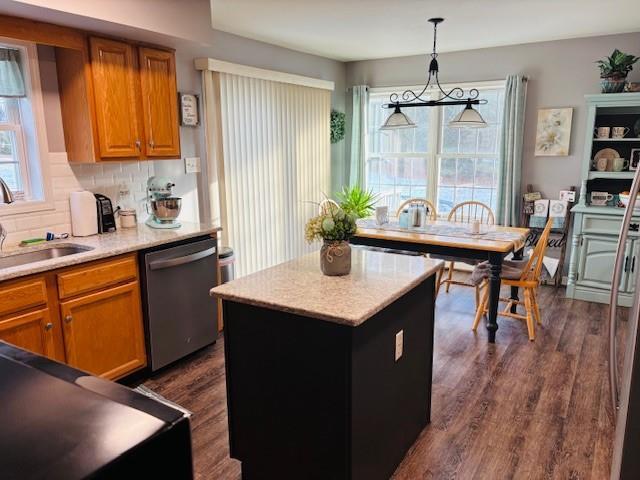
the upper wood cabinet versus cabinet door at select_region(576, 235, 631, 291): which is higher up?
the upper wood cabinet

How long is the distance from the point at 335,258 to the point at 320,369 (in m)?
0.54

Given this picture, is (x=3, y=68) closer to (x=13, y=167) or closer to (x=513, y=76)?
(x=13, y=167)

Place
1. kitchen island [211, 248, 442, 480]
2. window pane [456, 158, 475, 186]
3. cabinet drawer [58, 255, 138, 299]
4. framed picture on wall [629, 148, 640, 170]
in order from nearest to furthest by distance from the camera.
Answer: kitchen island [211, 248, 442, 480], cabinet drawer [58, 255, 138, 299], framed picture on wall [629, 148, 640, 170], window pane [456, 158, 475, 186]

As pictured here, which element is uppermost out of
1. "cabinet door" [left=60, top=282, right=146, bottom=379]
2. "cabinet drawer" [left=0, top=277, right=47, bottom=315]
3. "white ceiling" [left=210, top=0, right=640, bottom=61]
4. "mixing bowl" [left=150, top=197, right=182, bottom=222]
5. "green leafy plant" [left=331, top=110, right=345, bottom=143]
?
"white ceiling" [left=210, top=0, right=640, bottom=61]

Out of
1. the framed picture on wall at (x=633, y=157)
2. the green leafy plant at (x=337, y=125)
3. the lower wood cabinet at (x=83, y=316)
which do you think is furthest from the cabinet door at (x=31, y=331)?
the framed picture on wall at (x=633, y=157)

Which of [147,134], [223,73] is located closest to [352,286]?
[147,134]

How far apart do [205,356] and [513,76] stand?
4.00 meters

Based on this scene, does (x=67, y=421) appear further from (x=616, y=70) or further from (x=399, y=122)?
(x=616, y=70)

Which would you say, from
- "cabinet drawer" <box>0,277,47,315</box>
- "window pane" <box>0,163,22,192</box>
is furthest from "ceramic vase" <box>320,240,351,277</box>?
"window pane" <box>0,163,22,192</box>

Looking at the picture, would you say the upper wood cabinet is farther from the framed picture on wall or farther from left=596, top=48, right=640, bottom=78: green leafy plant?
the framed picture on wall

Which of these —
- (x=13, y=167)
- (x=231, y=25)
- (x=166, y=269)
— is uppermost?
(x=231, y=25)

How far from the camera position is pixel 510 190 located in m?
4.97

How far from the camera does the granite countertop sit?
1.78 m

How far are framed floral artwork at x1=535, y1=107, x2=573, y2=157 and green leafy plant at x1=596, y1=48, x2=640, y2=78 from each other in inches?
20.1
